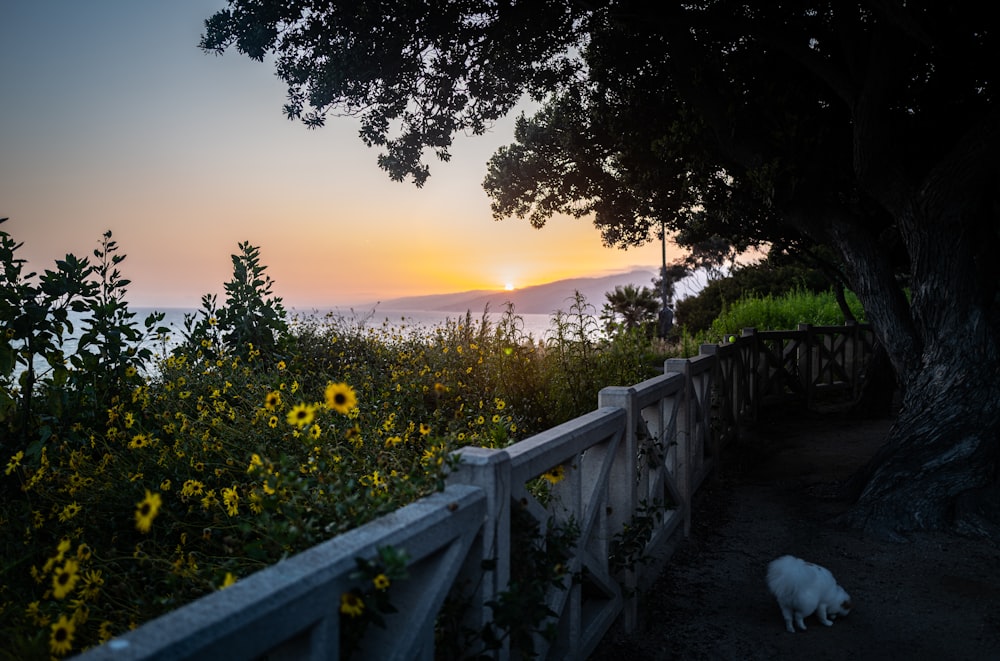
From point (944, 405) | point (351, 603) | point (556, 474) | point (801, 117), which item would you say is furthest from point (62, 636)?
point (801, 117)

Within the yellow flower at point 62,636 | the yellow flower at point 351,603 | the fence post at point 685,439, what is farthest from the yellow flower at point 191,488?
the fence post at point 685,439

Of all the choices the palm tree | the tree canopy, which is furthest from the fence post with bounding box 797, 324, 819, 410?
the palm tree

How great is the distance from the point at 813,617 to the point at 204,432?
3964 mm

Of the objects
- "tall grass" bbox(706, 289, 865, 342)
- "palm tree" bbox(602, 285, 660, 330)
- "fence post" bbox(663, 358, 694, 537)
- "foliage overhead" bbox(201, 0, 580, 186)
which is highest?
"foliage overhead" bbox(201, 0, 580, 186)

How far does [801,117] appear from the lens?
7207 millimetres

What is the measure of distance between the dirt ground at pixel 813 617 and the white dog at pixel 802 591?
0.10m

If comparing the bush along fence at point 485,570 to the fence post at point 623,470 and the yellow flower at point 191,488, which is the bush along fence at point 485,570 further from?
the yellow flower at point 191,488

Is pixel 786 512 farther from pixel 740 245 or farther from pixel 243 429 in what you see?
pixel 740 245

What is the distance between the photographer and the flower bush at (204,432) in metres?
2.43

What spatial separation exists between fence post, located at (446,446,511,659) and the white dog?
244 cm

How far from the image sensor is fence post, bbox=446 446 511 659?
2.28m

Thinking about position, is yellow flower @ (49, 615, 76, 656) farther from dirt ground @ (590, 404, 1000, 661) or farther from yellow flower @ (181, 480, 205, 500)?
dirt ground @ (590, 404, 1000, 661)

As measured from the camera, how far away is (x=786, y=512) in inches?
254

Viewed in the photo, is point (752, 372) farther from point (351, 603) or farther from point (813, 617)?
point (351, 603)
